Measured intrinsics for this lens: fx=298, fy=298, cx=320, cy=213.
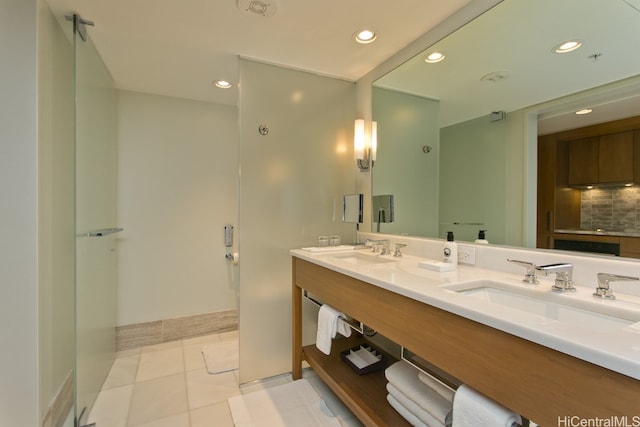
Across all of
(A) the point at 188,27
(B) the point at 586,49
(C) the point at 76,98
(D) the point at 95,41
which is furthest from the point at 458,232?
(D) the point at 95,41

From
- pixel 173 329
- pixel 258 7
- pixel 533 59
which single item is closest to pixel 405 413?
pixel 533 59

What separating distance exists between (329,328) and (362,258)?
49 cm

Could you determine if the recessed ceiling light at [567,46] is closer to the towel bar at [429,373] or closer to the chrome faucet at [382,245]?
the chrome faucet at [382,245]

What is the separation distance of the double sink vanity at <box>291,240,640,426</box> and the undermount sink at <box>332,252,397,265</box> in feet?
0.34

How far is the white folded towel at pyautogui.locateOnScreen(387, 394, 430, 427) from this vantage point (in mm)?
1270

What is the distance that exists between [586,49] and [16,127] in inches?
93.3

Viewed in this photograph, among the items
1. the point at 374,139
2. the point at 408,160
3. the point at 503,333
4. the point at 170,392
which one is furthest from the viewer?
the point at 374,139

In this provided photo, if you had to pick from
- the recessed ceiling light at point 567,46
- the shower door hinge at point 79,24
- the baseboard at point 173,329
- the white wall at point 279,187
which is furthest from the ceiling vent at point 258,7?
the baseboard at point 173,329

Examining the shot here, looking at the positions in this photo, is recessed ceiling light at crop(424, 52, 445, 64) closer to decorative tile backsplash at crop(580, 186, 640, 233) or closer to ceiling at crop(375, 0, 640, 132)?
ceiling at crop(375, 0, 640, 132)

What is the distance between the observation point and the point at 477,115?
1.61 meters

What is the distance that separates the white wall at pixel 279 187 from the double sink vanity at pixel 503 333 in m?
0.56

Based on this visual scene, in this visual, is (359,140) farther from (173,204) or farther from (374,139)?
(173,204)

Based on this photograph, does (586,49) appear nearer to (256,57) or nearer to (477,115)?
(477,115)

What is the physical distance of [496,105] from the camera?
4.92 feet
